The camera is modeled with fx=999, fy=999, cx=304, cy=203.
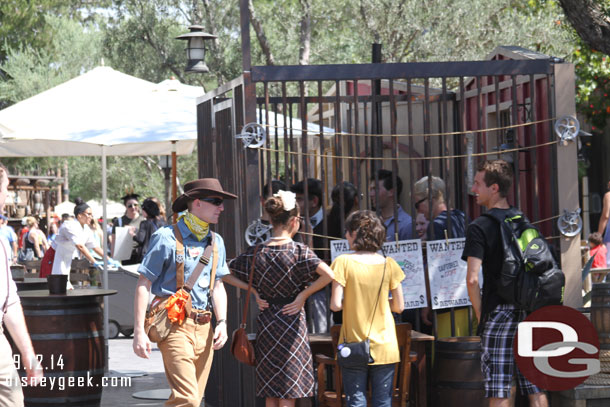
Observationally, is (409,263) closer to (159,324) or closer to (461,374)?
(461,374)

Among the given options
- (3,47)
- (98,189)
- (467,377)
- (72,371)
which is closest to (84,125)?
(72,371)

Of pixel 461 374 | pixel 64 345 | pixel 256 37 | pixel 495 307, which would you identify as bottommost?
pixel 461 374


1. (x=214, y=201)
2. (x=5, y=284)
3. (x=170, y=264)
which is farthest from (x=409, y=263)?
(x=5, y=284)

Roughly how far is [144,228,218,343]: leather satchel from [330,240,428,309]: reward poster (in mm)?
1114

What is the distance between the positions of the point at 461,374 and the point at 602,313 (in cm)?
109

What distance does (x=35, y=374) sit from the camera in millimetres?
4918

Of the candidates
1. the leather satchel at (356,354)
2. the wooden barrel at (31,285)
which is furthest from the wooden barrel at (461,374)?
the wooden barrel at (31,285)

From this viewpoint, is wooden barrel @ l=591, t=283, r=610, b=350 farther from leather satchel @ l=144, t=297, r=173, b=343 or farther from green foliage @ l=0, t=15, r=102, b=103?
green foliage @ l=0, t=15, r=102, b=103

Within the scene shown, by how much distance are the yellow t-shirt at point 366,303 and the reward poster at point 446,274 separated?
103cm

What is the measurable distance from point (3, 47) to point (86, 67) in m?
3.44

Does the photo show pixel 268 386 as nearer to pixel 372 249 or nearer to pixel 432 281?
pixel 372 249

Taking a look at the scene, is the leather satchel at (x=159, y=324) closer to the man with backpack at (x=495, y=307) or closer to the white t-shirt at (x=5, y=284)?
the white t-shirt at (x=5, y=284)

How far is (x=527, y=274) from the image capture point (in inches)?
228

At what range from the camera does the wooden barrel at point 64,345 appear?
24.4 ft
